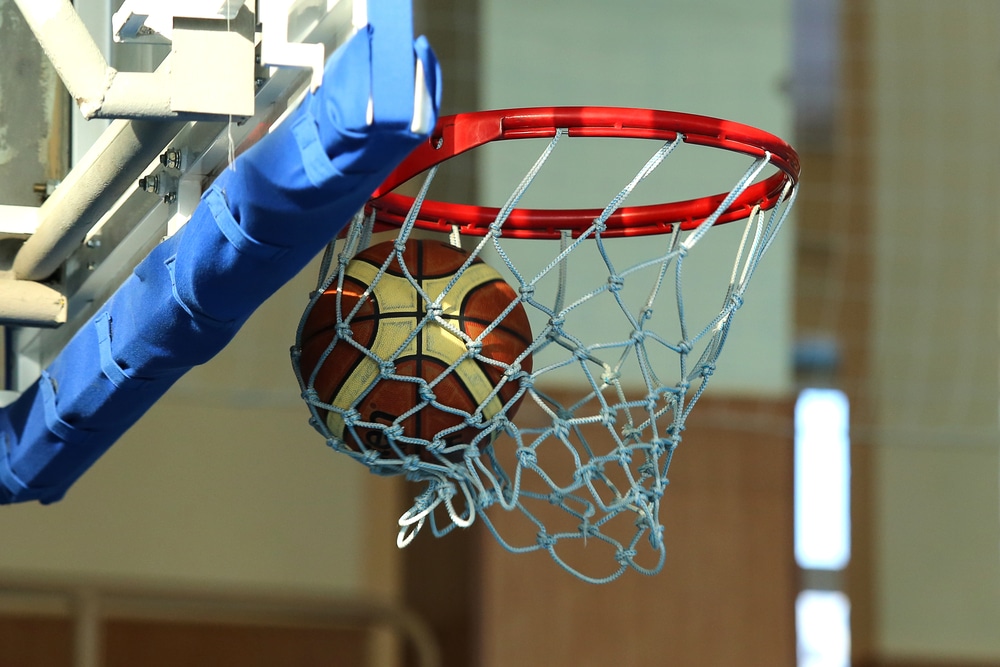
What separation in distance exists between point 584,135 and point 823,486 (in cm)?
378

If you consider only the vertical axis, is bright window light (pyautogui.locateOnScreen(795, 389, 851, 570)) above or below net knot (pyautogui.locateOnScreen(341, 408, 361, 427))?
A: above

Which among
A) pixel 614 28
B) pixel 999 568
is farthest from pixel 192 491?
pixel 999 568

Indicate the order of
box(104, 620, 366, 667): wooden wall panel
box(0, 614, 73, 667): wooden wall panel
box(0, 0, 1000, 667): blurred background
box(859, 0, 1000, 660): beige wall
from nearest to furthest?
box(0, 0, 1000, 667): blurred background
box(0, 614, 73, 667): wooden wall panel
box(104, 620, 366, 667): wooden wall panel
box(859, 0, 1000, 660): beige wall

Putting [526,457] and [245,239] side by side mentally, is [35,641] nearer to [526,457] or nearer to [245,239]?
[526,457]

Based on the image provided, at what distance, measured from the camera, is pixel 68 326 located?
238cm

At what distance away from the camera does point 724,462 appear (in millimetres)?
4344

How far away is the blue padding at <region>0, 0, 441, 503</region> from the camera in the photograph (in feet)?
4.11

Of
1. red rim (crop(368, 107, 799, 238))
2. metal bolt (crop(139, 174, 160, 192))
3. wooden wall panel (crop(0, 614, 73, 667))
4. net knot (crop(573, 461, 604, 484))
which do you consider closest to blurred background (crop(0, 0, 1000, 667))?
wooden wall panel (crop(0, 614, 73, 667))

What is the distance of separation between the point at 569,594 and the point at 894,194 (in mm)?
1910

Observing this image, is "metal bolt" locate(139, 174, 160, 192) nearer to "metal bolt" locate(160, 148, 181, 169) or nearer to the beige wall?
"metal bolt" locate(160, 148, 181, 169)

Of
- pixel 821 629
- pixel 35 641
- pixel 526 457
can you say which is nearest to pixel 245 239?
pixel 526 457

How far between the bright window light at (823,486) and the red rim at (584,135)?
2.90 metres

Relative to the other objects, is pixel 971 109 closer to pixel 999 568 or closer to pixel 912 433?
pixel 912 433

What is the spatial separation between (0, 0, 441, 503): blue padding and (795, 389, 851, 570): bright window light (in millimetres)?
Result: 3319
